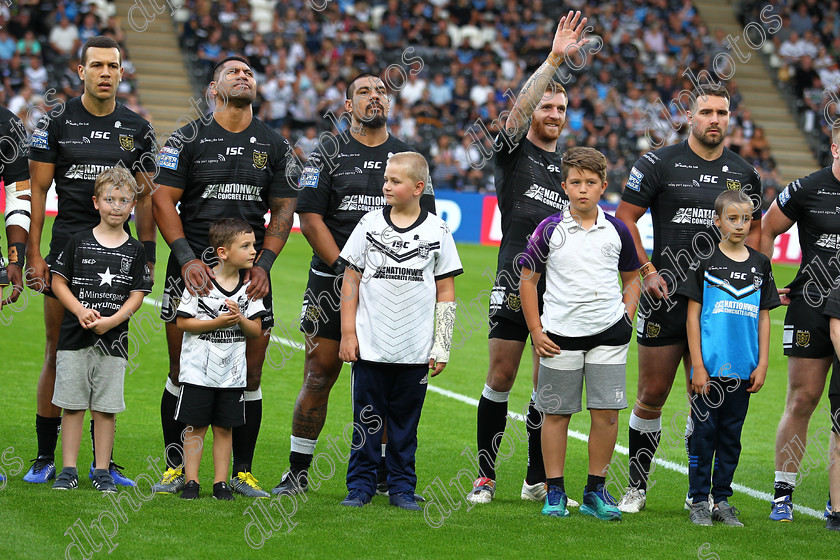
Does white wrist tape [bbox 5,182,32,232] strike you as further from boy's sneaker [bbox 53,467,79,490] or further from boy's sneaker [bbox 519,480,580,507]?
boy's sneaker [bbox 519,480,580,507]

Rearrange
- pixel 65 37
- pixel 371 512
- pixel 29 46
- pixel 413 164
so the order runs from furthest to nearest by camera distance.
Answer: pixel 65 37, pixel 29 46, pixel 413 164, pixel 371 512

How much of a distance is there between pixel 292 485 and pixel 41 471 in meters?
1.45

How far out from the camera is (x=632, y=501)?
6.05 metres

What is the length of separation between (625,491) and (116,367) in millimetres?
3120

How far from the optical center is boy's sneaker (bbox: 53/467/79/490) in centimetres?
564

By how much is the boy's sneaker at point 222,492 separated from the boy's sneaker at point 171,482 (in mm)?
250

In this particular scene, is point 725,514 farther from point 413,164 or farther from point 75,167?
point 75,167

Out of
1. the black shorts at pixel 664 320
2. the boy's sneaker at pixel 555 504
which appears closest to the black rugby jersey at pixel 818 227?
the black shorts at pixel 664 320

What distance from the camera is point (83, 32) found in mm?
23641

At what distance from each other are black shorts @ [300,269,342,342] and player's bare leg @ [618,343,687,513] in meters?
1.82

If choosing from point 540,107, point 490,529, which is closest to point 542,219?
point 540,107

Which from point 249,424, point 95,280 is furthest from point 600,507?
point 95,280

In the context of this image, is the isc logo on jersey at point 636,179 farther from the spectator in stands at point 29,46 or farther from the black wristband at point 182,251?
the spectator in stands at point 29,46

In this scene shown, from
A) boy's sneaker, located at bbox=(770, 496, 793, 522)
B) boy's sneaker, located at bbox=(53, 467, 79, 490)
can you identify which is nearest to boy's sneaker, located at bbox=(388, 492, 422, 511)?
boy's sneaker, located at bbox=(53, 467, 79, 490)
